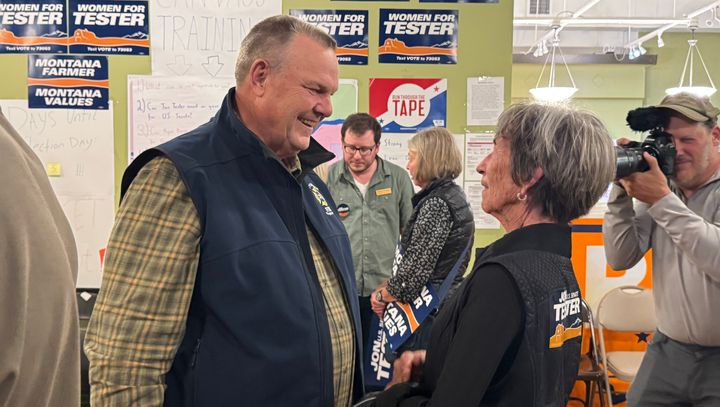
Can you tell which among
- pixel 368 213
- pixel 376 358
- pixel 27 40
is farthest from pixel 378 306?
pixel 27 40

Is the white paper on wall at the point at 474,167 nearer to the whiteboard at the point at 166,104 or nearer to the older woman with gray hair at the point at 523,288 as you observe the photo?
the whiteboard at the point at 166,104

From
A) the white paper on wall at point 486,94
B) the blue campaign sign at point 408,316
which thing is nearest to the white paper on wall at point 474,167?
the white paper on wall at point 486,94

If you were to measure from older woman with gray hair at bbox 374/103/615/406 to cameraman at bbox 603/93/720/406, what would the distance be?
942mm

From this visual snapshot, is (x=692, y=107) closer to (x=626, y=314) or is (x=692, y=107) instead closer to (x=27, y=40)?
(x=626, y=314)

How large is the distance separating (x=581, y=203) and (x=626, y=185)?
1066mm

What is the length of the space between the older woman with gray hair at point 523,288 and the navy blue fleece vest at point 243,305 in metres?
0.21

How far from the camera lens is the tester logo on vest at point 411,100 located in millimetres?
4086

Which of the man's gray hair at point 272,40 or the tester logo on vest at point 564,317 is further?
the man's gray hair at point 272,40

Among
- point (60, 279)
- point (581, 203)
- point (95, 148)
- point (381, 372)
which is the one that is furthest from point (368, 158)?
point (60, 279)

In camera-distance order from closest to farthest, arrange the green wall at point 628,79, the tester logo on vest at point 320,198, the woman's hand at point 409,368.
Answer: the woman's hand at point 409,368 < the tester logo on vest at point 320,198 < the green wall at point 628,79

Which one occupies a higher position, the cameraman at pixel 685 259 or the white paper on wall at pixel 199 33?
the white paper on wall at pixel 199 33

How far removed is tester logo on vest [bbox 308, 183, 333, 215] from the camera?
1.71 m

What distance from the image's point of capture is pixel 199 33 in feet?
13.1

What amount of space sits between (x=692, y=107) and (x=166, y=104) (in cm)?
291
